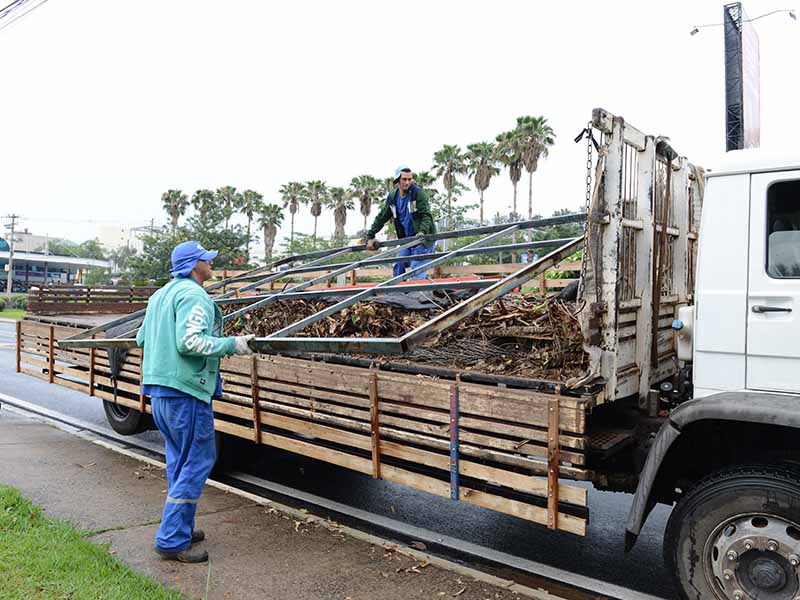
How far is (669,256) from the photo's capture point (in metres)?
4.50

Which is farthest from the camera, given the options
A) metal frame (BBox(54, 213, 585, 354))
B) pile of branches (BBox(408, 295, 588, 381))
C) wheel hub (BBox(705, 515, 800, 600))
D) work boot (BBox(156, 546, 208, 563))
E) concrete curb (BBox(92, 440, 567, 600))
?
pile of branches (BBox(408, 295, 588, 381))

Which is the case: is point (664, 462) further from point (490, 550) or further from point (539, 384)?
point (490, 550)

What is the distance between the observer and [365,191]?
165ft

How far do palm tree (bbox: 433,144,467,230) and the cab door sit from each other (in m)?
38.3

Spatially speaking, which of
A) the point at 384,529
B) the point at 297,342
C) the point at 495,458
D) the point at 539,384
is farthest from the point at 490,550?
the point at 297,342

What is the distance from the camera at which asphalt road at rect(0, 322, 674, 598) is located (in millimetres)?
4352

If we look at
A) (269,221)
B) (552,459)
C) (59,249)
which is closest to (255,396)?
(552,459)

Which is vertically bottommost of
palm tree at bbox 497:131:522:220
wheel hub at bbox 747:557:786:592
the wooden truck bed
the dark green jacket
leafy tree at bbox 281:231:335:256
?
wheel hub at bbox 747:557:786:592

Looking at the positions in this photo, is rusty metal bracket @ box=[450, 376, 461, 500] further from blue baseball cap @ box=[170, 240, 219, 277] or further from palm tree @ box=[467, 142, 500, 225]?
palm tree @ box=[467, 142, 500, 225]

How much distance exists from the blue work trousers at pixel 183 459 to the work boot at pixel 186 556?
3cm

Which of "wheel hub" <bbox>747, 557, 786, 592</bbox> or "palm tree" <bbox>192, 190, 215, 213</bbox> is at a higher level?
"palm tree" <bbox>192, 190, 215, 213</bbox>

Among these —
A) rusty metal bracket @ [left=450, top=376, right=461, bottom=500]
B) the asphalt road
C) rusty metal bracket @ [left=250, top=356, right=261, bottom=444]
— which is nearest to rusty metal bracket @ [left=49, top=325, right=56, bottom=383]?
the asphalt road

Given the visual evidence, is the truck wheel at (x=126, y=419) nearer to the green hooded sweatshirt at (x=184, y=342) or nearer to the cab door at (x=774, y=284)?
the green hooded sweatshirt at (x=184, y=342)

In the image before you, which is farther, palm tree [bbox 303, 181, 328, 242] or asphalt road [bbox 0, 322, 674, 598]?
palm tree [bbox 303, 181, 328, 242]
